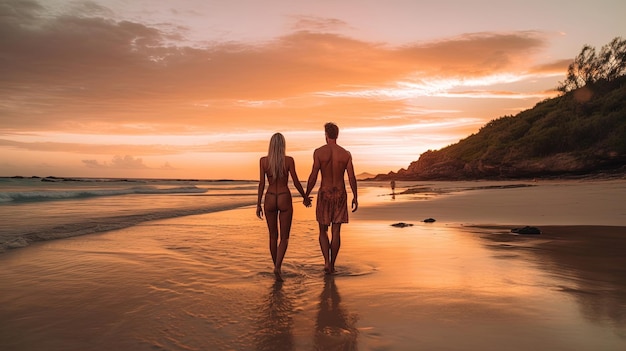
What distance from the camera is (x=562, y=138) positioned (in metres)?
54.1

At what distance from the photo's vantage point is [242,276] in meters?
6.94

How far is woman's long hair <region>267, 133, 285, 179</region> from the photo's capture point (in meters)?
6.90

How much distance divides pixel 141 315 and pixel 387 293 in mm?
3013

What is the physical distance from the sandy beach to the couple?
50 cm

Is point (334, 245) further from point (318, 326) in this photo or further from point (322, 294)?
point (318, 326)

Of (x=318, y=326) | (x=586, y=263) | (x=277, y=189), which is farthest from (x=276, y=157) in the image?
(x=586, y=263)

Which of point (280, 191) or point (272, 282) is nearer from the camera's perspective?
point (272, 282)

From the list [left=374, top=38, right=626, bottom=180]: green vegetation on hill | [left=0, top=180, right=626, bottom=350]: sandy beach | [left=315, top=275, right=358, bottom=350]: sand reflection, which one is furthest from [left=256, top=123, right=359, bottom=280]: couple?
[left=374, top=38, right=626, bottom=180]: green vegetation on hill

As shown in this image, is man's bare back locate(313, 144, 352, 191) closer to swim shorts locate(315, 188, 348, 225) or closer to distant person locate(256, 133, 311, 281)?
swim shorts locate(315, 188, 348, 225)

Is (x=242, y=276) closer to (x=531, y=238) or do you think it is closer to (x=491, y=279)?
(x=491, y=279)

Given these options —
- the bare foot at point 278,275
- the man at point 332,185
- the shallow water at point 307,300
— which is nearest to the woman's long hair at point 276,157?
the man at point 332,185

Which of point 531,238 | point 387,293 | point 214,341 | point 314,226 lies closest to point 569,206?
point 531,238

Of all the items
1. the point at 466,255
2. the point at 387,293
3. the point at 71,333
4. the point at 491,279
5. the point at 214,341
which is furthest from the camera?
the point at 466,255

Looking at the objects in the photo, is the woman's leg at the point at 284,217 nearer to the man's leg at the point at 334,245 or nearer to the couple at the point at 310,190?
the couple at the point at 310,190
